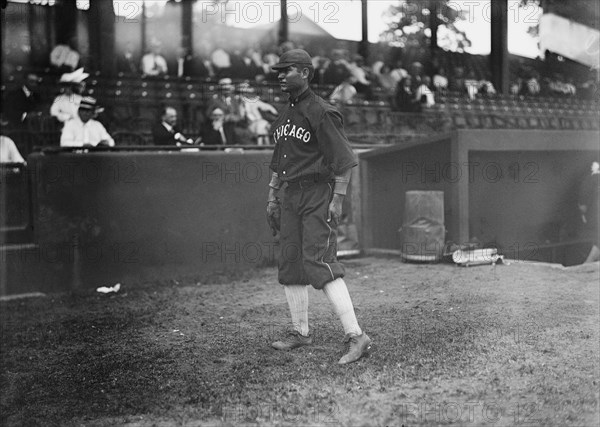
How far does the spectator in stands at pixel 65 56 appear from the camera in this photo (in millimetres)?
13747

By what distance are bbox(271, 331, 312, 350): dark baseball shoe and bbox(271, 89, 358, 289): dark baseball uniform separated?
0.39 metres

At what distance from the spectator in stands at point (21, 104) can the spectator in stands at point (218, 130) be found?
270 cm

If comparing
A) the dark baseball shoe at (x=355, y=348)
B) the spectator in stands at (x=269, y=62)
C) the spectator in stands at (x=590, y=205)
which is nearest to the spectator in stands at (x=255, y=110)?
the spectator in stands at (x=269, y=62)

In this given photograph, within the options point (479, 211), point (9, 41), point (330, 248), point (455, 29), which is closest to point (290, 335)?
point (330, 248)

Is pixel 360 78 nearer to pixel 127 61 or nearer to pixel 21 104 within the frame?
pixel 127 61

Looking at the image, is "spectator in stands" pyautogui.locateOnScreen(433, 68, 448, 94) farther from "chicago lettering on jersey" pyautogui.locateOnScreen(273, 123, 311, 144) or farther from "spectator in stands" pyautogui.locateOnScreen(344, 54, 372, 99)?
"chicago lettering on jersey" pyautogui.locateOnScreen(273, 123, 311, 144)

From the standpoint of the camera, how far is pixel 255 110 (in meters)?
12.9

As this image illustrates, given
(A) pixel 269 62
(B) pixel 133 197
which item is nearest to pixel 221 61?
(A) pixel 269 62

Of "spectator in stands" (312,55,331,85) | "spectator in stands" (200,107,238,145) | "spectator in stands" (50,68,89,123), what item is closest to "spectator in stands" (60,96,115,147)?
"spectator in stands" (50,68,89,123)

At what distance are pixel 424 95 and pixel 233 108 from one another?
591cm

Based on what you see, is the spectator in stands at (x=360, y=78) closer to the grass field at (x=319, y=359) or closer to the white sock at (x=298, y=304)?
the grass field at (x=319, y=359)

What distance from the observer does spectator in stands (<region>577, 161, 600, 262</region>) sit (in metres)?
10.7

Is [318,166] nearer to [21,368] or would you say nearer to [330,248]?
[330,248]

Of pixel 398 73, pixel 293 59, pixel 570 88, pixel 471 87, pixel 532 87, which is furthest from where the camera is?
pixel 570 88
